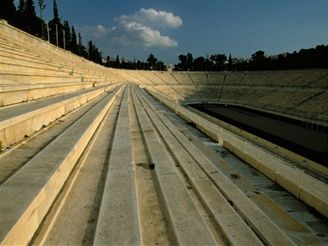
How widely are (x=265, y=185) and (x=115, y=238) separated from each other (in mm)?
1917

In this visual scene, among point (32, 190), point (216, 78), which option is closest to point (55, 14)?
point (216, 78)

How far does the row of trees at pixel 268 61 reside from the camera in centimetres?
5011

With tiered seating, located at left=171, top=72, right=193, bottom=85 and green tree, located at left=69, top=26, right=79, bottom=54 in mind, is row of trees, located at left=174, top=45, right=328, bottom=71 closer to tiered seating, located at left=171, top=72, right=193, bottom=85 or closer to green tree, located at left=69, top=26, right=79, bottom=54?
tiered seating, located at left=171, top=72, right=193, bottom=85

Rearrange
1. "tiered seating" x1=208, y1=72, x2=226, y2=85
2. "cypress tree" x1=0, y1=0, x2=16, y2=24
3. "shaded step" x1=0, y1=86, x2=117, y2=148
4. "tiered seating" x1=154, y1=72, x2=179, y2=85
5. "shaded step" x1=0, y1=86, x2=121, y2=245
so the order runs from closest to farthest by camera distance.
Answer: "shaded step" x1=0, y1=86, x2=121, y2=245, "shaded step" x1=0, y1=86, x2=117, y2=148, "cypress tree" x1=0, y1=0, x2=16, y2=24, "tiered seating" x1=208, y1=72, x2=226, y2=85, "tiered seating" x1=154, y1=72, x2=179, y2=85

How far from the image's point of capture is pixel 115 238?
156cm

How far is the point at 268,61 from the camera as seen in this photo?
64875 mm

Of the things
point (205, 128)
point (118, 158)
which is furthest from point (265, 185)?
point (205, 128)

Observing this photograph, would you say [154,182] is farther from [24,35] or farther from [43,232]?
[24,35]

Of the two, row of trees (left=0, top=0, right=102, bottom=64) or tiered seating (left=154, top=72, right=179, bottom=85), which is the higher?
row of trees (left=0, top=0, right=102, bottom=64)

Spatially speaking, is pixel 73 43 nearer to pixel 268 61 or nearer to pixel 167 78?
pixel 167 78

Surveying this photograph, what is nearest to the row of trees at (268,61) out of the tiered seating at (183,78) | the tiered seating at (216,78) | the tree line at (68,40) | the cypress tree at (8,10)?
the tree line at (68,40)

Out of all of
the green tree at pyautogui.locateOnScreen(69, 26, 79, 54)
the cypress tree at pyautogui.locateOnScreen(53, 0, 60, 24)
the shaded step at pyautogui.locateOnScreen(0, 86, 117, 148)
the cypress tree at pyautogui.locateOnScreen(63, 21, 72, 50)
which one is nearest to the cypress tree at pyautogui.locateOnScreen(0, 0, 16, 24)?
the cypress tree at pyautogui.locateOnScreen(53, 0, 60, 24)

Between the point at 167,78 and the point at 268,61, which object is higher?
the point at 268,61

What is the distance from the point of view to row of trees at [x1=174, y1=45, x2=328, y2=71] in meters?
50.1
